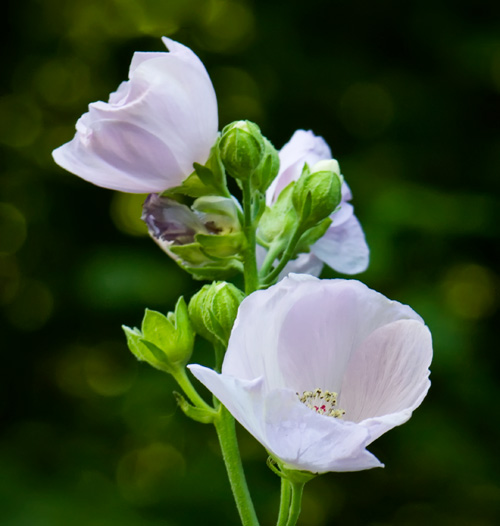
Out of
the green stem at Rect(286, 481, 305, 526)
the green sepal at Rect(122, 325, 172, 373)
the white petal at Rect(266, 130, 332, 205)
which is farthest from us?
the white petal at Rect(266, 130, 332, 205)

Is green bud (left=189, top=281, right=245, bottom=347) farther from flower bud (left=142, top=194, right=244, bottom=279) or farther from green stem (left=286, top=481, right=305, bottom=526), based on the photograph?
green stem (left=286, top=481, right=305, bottom=526)

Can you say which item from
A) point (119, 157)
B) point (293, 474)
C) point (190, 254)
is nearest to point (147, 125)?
point (119, 157)

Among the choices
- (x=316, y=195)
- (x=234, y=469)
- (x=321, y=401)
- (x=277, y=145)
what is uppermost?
(x=316, y=195)

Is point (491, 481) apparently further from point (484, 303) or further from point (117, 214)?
point (117, 214)

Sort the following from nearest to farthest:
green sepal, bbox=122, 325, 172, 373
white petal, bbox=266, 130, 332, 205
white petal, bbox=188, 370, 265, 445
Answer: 1. white petal, bbox=188, 370, 265, 445
2. green sepal, bbox=122, 325, 172, 373
3. white petal, bbox=266, 130, 332, 205

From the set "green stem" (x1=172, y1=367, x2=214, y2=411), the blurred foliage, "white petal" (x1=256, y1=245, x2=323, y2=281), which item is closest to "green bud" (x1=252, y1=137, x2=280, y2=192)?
"white petal" (x1=256, y1=245, x2=323, y2=281)

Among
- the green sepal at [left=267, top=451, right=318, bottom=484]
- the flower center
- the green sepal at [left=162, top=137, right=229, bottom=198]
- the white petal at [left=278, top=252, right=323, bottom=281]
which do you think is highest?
the green sepal at [left=162, top=137, right=229, bottom=198]

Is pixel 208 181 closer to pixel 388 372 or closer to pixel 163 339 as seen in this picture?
pixel 163 339

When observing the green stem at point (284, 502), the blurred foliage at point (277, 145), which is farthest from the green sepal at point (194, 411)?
the blurred foliage at point (277, 145)
